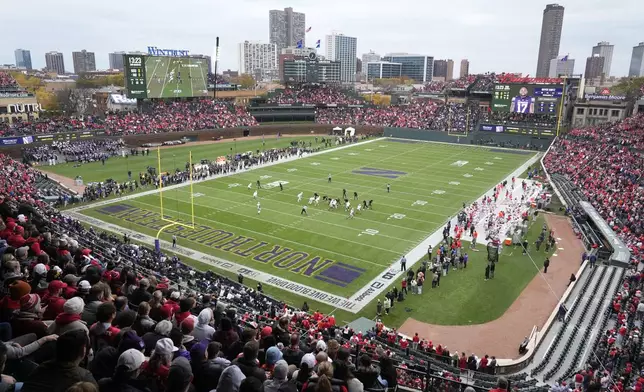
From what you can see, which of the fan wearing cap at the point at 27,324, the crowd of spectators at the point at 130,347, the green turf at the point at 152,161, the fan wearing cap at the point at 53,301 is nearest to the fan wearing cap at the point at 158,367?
the crowd of spectators at the point at 130,347

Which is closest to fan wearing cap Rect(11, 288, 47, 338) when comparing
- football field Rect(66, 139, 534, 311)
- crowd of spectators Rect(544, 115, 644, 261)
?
football field Rect(66, 139, 534, 311)

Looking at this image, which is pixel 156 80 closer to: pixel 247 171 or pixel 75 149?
pixel 75 149

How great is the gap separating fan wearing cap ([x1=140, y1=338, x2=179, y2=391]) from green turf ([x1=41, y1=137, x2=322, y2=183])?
4326cm

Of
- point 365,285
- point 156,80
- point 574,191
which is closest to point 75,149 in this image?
point 156,80

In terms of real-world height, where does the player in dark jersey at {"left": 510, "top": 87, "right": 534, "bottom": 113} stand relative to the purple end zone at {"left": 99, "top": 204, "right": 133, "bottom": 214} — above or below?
above

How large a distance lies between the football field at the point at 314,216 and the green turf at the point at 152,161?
884cm

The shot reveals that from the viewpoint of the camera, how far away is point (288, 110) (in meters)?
88.0

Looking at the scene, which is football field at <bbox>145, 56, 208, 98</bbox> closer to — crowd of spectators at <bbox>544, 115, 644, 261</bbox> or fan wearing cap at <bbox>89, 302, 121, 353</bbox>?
crowd of spectators at <bbox>544, 115, 644, 261</bbox>

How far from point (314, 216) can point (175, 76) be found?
48.0 m

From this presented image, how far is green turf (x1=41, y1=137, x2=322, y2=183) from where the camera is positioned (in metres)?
47.2

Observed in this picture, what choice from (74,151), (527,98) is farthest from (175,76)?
(527,98)

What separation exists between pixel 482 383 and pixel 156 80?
222ft

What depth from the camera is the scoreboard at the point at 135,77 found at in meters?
66.7

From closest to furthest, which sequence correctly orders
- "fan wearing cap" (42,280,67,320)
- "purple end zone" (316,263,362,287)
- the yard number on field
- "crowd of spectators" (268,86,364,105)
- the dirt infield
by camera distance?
1. "fan wearing cap" (42,280,67,320)
2. the dirt infield
3. "purple end zone" (316,263,362,287)
4. the yard number on field
5. "crowd of spectators" (268,86,364,105)
